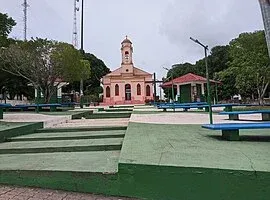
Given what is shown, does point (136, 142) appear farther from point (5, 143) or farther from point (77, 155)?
point (5, 143)

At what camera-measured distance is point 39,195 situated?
3.66 m

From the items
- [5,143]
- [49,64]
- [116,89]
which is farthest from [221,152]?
[116,89]

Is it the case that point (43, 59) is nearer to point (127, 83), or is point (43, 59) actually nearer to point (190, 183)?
point (190, 183)

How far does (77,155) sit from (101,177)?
1.34m

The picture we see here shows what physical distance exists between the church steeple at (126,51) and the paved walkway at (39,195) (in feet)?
159

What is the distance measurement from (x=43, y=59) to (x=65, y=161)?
60.4 feet

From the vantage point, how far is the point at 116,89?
167ft

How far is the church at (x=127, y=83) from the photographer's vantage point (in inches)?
1987

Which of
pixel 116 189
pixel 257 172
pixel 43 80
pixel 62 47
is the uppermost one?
pixel 62 47

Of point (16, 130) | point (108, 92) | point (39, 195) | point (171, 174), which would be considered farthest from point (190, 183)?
point (108, 92)

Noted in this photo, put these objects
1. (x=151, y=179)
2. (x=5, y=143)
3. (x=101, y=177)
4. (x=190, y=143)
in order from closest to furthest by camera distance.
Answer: (x=151, y=179) < (x=101, y=177) < (x=190, y=143) < (x=5, y=143)

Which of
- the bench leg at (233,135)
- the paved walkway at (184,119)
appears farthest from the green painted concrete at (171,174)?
the paved walkway at (184,119)

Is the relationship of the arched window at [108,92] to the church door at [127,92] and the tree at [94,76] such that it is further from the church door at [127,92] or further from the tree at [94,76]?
the tree at [94,76]

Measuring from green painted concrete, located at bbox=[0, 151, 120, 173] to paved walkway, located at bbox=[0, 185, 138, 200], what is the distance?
28cm
